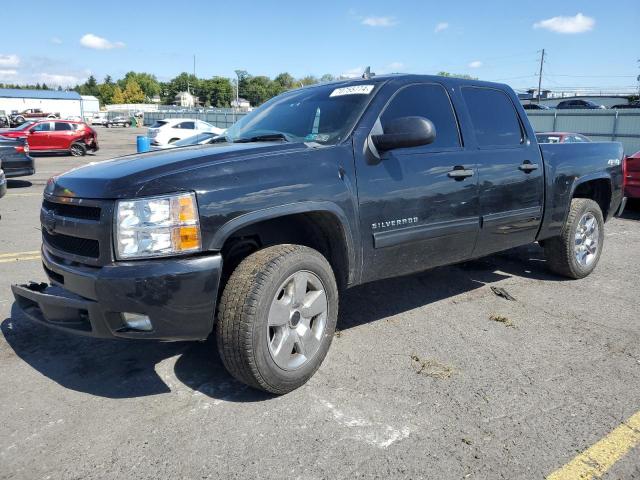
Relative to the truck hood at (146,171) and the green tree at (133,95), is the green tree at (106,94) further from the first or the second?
the truck hood at (146,171)

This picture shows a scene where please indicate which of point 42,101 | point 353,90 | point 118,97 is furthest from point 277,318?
point 118,97

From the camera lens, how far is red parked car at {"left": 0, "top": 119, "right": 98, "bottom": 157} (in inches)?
926

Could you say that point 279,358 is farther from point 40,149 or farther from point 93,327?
point 40,149

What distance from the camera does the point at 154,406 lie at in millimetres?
3006

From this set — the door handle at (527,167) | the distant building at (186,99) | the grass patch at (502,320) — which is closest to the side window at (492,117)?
the door handle at (527,167)

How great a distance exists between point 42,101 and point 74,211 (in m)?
105

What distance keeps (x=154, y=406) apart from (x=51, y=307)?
2.59ft

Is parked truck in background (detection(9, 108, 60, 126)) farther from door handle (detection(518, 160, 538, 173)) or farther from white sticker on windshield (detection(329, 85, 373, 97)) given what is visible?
door handle (detection(518, 160, 538, 173))

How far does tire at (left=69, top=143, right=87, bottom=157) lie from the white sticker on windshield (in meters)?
23.4

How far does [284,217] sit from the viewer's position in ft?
10.7

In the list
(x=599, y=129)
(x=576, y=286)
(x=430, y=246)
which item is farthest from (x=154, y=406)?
(x=599, y=129)

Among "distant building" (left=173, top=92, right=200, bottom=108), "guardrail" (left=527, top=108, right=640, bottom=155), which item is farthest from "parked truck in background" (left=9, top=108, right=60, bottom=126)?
"distant building" (left=173, top=92, right=200, bottom=108)

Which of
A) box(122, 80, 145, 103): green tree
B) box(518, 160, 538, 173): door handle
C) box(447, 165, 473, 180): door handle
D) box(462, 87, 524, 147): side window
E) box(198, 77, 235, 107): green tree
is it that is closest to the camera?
box(447, 165, 473, 180): door handle

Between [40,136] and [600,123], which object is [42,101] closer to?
[40,136]
